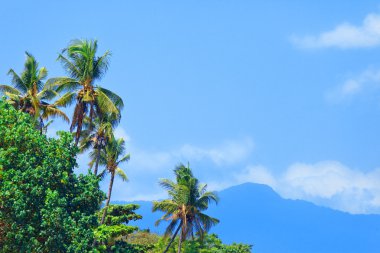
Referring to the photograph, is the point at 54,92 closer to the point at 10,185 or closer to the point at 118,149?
the point at 118,149

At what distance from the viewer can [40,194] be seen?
28891 millimetres

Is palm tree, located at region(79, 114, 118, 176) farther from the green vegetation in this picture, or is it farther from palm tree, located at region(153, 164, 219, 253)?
palm tree, located at region(153, 164, 219, 253)

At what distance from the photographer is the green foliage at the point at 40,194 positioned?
92.3 ft

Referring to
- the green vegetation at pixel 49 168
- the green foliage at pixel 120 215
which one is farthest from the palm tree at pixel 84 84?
the green foliage at pixel 120 215

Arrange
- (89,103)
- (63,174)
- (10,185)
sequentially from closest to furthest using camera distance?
(10,185) < (63,174) < (89,103)

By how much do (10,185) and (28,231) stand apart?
2.20 meters

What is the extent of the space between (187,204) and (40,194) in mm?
25949

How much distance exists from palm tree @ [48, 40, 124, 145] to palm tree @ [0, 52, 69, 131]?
2.07 meters

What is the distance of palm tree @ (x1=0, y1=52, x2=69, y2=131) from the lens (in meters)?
44.2

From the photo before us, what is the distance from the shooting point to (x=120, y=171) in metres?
55.2

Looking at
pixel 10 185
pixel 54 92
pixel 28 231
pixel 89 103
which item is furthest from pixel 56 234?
pixel 54 92

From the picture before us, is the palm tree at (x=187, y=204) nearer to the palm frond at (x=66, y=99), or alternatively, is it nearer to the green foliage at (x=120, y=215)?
the green foliage at (x=120, y=215)

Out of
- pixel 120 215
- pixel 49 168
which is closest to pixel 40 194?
pixel 49 168

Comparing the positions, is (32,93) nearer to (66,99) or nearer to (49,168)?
(66,99)
